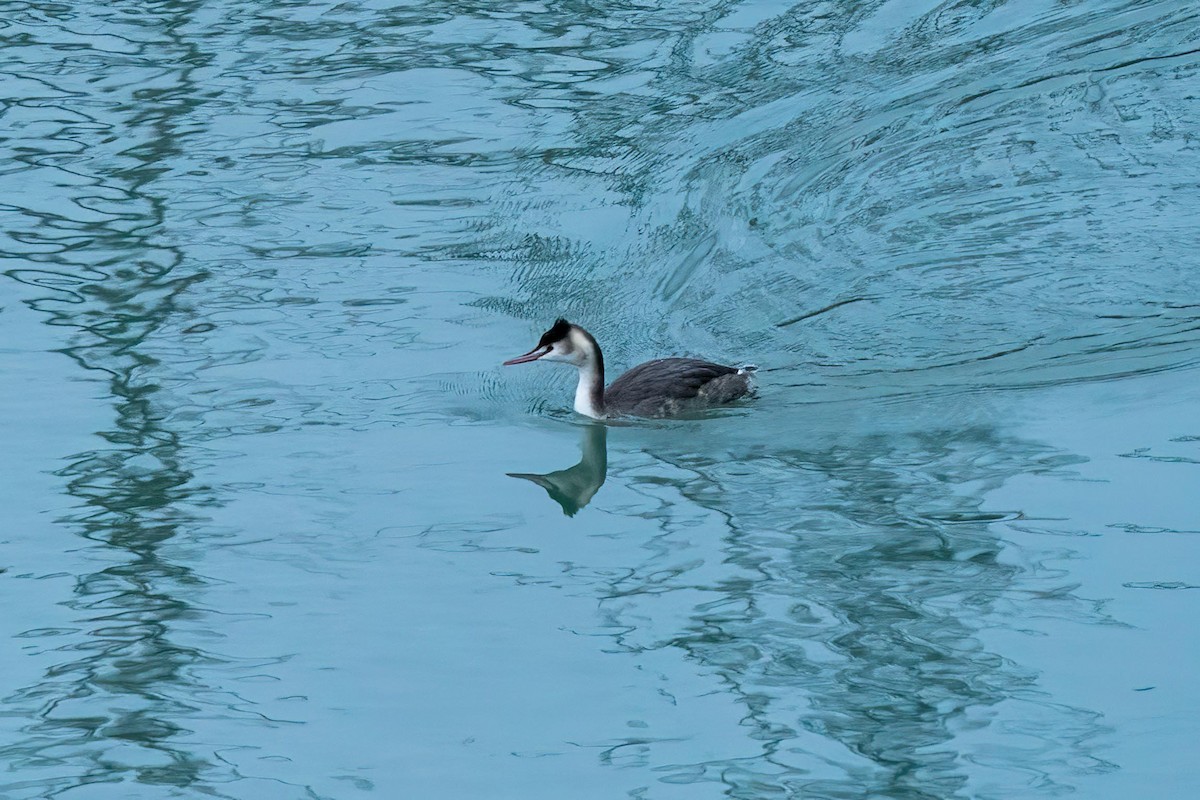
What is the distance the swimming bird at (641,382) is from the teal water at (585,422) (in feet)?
0.47

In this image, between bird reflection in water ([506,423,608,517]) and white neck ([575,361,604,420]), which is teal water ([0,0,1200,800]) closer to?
bird reflection in water ([506,423,608,517])

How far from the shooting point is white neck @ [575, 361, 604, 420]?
9.76 metres

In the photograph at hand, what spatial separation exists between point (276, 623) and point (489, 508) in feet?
4.55

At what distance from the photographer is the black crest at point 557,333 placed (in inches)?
376

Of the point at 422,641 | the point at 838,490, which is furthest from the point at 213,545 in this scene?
the point at 838,490

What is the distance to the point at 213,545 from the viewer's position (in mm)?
7898

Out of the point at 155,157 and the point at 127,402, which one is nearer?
the point at 127,402

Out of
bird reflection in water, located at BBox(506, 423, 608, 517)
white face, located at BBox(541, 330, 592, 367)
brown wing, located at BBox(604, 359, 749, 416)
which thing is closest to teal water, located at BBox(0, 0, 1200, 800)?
bird reflection in water, located at BBox(506, 423, 608, 517)

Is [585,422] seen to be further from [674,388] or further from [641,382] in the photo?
[674,388]

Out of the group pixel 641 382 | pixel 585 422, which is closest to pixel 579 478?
pixel 585 422

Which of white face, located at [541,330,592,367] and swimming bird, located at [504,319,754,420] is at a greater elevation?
white face, located at [541,330,592,367]

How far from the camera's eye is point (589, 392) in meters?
9.80

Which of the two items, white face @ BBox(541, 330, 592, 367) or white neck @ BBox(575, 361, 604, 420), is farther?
white neck @ BBox(575, 361, 604, 420)

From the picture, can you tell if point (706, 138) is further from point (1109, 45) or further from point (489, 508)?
point (489, 508)
